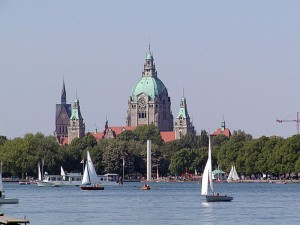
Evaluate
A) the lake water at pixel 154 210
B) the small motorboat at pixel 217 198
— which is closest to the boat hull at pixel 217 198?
the small motorboat at pixel 217 198

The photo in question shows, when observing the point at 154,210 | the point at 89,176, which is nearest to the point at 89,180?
the point at 89,176

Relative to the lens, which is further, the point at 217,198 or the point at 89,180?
the point at 89,180

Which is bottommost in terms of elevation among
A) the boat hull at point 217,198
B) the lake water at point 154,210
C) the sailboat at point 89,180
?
the lake water at point 154,210

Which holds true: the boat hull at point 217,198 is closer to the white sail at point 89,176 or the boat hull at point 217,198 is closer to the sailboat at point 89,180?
the sailboat at point 89,180

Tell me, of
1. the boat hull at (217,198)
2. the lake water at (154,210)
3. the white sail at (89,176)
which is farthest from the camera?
the white sail at (89,176)

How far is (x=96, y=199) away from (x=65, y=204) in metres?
14.3

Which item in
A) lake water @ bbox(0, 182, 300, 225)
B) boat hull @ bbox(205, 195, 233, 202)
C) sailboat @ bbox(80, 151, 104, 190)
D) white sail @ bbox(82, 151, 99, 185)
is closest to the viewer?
lake water @ bbox(0, 182, 300, 225)

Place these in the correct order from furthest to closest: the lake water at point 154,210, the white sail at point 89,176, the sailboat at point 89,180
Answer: the white sail at point 89,176
the sailboat at point 89,180
the lake water at point 154,210

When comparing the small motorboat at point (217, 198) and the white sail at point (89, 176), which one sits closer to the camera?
the small motorboat at point (217, 198)

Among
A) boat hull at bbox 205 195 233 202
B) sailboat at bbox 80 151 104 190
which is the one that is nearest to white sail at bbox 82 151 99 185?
sailboat at bbox 80 151 104 190

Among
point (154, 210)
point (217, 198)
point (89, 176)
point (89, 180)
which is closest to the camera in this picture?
point (154, 210)

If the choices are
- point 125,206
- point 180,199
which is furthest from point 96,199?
point 125,206

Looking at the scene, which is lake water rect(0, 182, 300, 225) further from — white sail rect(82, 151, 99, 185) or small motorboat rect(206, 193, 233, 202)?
white sail rect(82, 151, 99, 185)

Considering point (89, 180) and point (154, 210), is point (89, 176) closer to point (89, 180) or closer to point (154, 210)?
point (89, 180)
